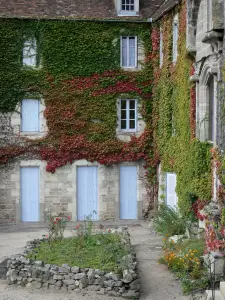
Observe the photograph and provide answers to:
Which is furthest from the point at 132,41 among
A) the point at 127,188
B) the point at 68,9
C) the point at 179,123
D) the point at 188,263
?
the point at 188,263

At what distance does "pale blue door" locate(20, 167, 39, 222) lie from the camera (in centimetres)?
2305

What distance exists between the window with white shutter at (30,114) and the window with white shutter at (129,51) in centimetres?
381

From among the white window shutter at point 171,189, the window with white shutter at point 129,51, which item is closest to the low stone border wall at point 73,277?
the white window shutter at point 171,189

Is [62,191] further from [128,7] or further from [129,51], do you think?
[128,7]

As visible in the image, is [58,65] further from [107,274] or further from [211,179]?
[107,274]

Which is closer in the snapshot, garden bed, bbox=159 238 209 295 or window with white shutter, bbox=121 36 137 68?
garden bed, bbox=159 238 209 295

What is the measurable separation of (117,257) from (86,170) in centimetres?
966

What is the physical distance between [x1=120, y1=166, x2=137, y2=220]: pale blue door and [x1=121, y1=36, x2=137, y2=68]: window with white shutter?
4135 mm

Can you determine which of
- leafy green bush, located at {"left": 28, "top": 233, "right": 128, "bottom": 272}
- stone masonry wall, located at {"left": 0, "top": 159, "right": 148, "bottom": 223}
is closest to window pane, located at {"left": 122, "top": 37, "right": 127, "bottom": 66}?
stone masonry wall, located at {"left": 0, "top": 159, "right": 148, "bottom": 223}

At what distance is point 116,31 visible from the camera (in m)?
22.9

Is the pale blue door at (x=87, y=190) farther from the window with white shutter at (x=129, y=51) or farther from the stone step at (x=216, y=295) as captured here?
the stone step at (x=216, y=295)

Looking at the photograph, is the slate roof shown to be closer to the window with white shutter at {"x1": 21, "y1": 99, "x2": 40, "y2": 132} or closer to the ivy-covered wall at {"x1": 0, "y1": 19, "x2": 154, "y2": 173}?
the ivy-covered wall at {"x1": 0, "y1": 19, "x2": 154, "y2": 173}

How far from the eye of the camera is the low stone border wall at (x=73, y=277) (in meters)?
12.6

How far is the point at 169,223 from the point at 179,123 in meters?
3.66
